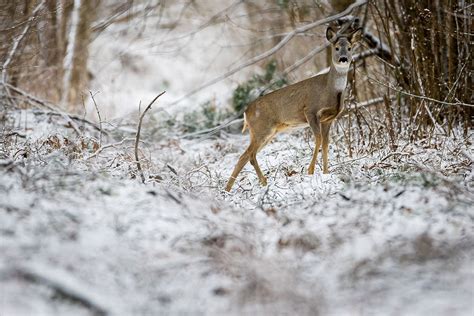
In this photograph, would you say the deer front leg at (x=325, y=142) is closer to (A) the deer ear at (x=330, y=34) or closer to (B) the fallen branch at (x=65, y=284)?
(A) the deer ear at (x=330, y=34)

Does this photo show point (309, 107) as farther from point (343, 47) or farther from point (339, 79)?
point (343, 47)

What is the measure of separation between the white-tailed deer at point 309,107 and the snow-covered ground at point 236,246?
1.38 m

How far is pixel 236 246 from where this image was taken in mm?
3266

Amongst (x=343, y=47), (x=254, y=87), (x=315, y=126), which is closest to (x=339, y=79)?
(x=343, y=47)

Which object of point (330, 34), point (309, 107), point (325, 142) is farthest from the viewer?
point (330, 34)

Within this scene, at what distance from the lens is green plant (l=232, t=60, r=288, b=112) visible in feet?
31.4

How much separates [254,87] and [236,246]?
7063 millimetres

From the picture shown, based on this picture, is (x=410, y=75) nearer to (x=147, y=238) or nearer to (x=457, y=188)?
(x=457, y=188)

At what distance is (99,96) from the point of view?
13023 mm

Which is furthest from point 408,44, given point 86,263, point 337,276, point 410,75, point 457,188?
point 86,263

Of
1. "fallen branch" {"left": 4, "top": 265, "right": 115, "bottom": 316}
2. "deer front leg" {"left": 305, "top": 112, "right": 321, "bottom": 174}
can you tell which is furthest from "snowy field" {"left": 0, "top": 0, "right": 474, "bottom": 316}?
"deer front leg" {"left": 305, "top": 112, "right": 321, "bottom": 174}

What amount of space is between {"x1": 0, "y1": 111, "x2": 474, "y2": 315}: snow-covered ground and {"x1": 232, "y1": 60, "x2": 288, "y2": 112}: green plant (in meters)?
4.98

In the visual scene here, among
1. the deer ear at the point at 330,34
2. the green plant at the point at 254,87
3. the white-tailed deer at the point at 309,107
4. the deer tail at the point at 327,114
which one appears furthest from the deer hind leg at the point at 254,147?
the green plant at the point at 254,87

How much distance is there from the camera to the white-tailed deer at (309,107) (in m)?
5.96
